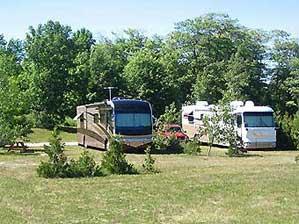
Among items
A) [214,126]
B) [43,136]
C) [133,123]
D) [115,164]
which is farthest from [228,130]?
[43,136]

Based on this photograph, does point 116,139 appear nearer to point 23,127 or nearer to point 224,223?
point 224,223

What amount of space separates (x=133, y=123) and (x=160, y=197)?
14.4 metres

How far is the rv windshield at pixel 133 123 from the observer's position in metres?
26.7

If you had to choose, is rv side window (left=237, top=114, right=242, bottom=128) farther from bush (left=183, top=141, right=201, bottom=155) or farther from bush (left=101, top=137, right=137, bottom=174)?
bush (left=101, top=137, right=137, bottom=174)

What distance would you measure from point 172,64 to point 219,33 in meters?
6.89

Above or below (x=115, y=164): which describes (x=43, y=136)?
above

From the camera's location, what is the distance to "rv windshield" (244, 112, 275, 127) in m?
30.4

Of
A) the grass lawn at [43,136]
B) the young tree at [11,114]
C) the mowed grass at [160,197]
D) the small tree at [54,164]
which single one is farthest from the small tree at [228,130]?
the grass lawn at [43,136]

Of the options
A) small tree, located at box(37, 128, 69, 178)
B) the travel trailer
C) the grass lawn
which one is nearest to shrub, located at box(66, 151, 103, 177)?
small tree, located at box(37, 128, 69, 178)

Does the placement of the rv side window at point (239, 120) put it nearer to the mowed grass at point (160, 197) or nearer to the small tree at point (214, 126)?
the small tree at point (214, 126)

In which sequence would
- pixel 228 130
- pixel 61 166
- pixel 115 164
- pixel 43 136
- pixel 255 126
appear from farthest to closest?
pixel 43 136 → pixel 255 126 → pixel 228 130 → pixel 115 164 → pixel 61 166

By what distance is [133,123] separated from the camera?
26.8 m

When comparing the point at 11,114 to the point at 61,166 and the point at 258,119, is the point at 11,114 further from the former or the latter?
the point at 61,166

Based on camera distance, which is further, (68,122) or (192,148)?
(68,122)
